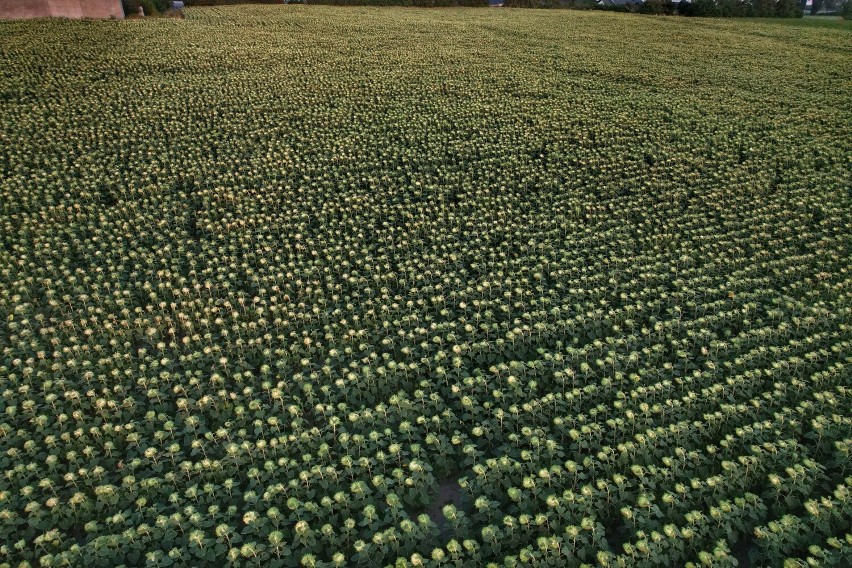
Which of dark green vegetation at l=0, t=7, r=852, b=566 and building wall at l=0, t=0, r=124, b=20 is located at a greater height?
building wall at l=0, t=0, r=124, b=20

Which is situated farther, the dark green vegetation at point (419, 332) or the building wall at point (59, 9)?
the building wall at point (59, 9)

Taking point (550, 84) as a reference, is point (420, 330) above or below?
below

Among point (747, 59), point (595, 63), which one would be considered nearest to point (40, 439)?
point (595, 63)

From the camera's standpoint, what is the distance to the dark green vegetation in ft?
16.7

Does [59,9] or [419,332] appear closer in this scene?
[419,332]

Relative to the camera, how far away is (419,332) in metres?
7.57

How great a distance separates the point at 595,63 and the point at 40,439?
24.6 m

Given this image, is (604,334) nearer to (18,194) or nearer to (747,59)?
(18,194)

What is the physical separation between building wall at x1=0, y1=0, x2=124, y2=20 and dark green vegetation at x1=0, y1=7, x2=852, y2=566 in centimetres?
1293

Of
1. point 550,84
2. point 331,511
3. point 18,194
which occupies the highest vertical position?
point 550,84

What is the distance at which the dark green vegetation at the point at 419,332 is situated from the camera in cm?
509

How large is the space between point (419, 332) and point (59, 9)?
3023cm

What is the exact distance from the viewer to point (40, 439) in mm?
5992

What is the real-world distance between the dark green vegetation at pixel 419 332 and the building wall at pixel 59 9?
1293 cm
